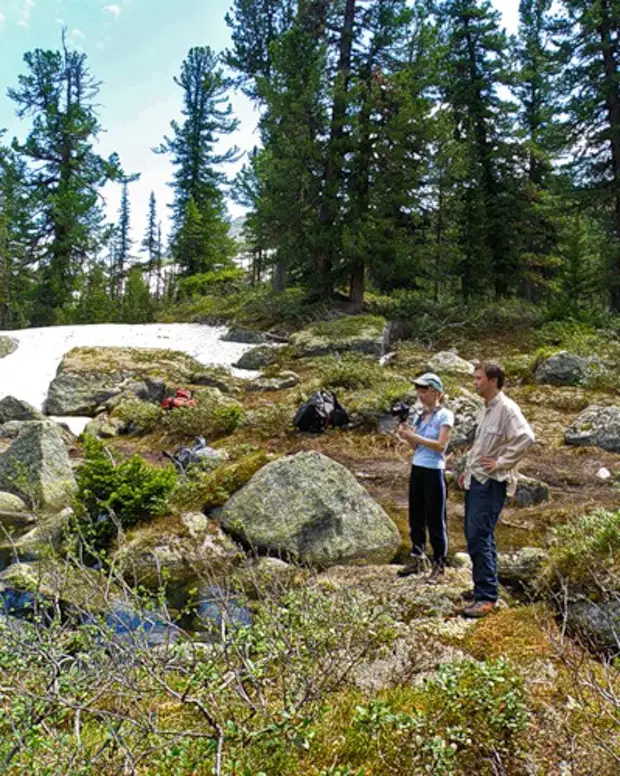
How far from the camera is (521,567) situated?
4723 mm

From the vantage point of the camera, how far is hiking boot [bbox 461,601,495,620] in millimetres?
3830

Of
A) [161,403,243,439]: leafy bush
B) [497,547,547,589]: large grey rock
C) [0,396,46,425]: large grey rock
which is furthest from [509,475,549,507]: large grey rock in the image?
[0,396,46,425]: large grey rock

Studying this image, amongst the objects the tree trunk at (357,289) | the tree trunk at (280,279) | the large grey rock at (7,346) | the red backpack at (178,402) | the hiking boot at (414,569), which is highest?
the tree trunk at (280,279)

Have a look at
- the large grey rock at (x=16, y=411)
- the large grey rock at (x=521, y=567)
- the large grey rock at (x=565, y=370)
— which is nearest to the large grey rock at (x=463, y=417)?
the large grey rock at (x=565, y=370)

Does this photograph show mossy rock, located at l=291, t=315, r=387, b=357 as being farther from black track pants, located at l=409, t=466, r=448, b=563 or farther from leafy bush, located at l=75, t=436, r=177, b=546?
black track pants, located at l=409, t=466, r=448, b=563

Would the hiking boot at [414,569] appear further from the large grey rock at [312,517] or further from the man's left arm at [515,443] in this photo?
the man's left arm at [515,443]

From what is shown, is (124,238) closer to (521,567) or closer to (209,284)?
(209,284)

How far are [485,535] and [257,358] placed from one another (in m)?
12.2

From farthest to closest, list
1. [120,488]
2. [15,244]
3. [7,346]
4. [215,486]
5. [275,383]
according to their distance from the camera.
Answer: [15,244]
[7,346]
[275,383]
[215,486]
[120,488]

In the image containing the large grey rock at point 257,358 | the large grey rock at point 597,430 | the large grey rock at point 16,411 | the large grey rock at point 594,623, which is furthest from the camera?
the large grey rock at point 257,358

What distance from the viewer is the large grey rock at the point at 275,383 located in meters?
13.4

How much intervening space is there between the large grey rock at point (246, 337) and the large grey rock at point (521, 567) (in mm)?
13717

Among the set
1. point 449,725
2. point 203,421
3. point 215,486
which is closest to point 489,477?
point 449,725

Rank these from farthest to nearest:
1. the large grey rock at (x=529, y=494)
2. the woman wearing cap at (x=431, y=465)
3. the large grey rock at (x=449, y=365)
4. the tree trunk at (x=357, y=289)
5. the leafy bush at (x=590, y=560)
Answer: the tree trunk at (x=357, y=289) < the large grey rock at (x=449, y=365) < the large grey rock at (x=529, y=494) < the woman wearing cap at (x=431, y=465) < the leafy bush at (x=590, y=560)
